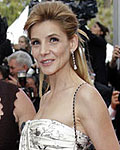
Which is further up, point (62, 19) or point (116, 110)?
point (62, 19)

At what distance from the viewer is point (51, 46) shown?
241 cm

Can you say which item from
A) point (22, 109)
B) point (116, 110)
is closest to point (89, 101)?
point (22, 109)

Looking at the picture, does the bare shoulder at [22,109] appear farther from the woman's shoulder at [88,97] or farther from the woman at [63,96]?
the woman's shoulder at [88,97]

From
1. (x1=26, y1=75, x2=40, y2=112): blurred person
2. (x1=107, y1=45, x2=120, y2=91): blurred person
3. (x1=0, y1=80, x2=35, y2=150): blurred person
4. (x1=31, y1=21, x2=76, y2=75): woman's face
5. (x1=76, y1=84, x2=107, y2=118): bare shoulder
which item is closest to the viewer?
(x1=76, y1=84, x2=107, y2=118): bare shoulder

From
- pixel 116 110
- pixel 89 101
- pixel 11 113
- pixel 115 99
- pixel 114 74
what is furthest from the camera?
pixel 114 74

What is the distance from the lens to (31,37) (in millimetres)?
2508

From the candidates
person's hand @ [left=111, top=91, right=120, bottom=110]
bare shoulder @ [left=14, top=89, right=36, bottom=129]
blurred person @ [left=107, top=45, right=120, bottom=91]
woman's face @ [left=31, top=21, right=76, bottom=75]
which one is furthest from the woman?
blurred person @ [left=107, top=45, right=120, bottom=91]

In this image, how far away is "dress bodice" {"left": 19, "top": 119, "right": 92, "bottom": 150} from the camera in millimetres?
2279

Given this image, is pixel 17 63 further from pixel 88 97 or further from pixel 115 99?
pixel 88 97

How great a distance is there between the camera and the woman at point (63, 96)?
2271 millimetres

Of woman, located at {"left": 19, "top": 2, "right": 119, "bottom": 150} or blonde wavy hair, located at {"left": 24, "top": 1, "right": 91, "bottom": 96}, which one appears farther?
blonde wavy hair, located at {"left": 24, "top": 1, "right": 91, "bottom": 96}

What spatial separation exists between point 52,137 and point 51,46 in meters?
0.50

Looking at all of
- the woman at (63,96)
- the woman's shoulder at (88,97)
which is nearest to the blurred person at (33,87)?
the woman at (63,96)

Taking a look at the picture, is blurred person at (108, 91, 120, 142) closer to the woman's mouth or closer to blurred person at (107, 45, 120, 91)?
blurred person at (107, 45, 120, 91)
